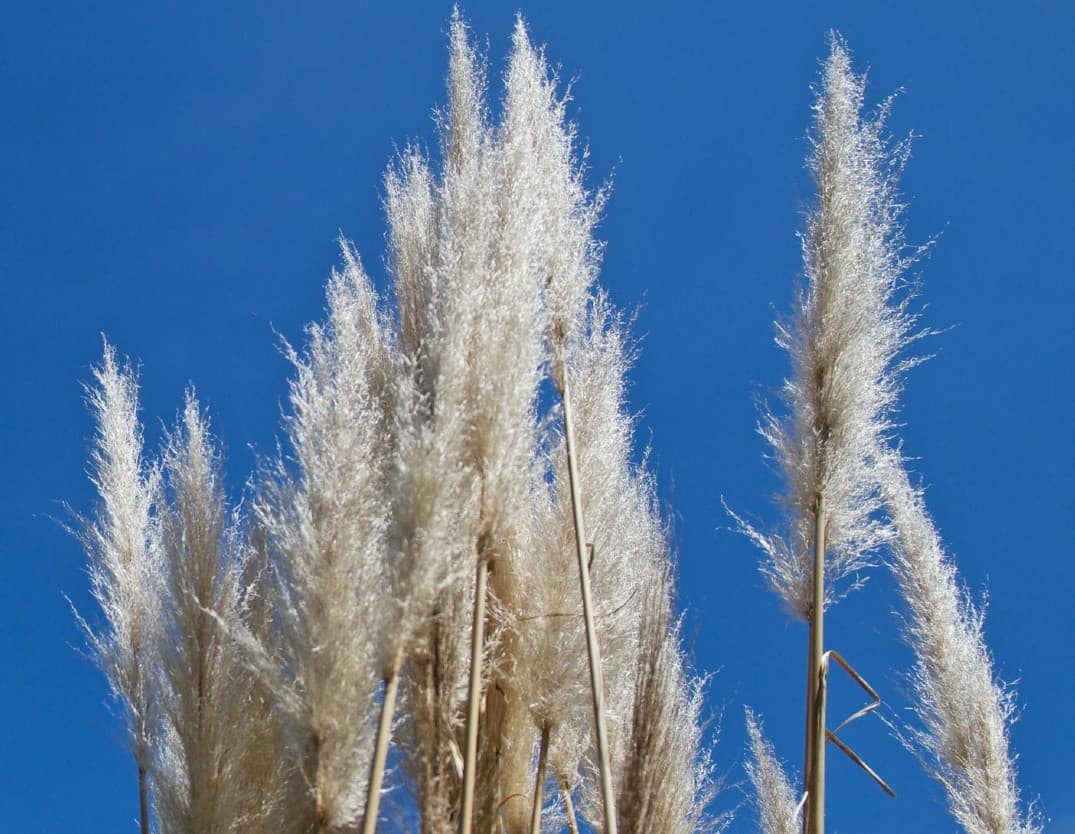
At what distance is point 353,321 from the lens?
225 cm

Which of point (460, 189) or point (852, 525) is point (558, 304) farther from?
point (852, 525)

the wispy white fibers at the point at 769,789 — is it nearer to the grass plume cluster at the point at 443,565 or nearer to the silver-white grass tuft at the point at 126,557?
the grass plume cluster at the point at 443,565

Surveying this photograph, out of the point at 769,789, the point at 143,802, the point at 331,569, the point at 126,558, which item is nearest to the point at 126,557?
the point at 126,558

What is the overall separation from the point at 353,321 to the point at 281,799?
0.92 meters

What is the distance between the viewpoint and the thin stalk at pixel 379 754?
175 cm

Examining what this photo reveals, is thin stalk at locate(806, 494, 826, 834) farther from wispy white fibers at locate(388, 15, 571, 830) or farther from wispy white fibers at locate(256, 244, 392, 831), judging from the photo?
wispy white fibers at locate(256, 244, 392, 831)

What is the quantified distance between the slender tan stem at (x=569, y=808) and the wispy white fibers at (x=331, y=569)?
596mm

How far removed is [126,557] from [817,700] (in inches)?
67.3

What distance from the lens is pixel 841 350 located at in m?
2.50

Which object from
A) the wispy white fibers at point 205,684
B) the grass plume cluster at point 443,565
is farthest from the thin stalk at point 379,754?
the wispy white fibers at point 205,684

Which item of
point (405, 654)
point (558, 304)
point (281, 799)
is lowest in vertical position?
point (281, 799)

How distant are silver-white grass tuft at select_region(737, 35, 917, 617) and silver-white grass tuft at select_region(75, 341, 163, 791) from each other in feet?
4.38

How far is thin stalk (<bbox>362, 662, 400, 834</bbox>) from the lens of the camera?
175 cm

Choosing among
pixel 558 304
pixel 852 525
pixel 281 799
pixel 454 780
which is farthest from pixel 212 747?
pixel 852 525
